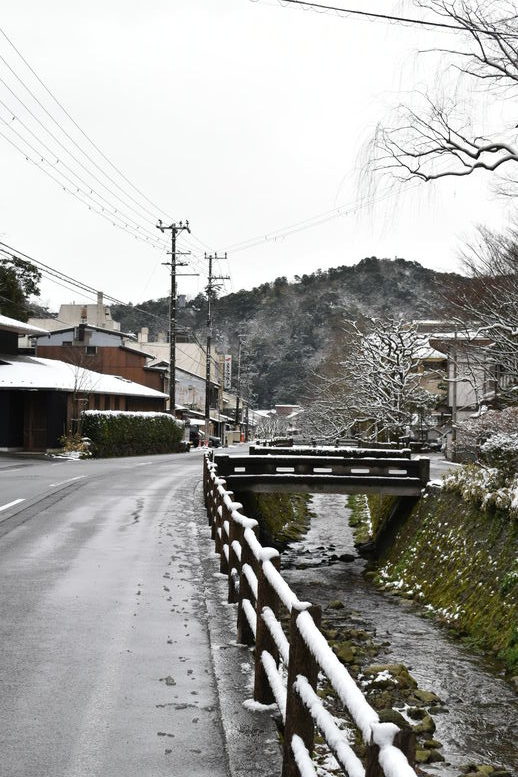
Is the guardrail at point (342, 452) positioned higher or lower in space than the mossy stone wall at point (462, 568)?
higher

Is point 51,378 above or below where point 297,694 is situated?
above

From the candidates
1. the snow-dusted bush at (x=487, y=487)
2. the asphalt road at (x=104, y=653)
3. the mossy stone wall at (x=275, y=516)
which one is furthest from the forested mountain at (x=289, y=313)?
the asphalt road at (x=104, y=653)

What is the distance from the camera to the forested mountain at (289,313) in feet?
479

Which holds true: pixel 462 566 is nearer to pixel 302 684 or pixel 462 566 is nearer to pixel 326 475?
pixel 326 475

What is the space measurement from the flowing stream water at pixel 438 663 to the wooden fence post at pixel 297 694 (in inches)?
157

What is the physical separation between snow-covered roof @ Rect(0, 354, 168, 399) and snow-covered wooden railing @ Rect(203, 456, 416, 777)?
Answer: 112ft

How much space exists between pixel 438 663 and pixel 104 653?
20.2 ft

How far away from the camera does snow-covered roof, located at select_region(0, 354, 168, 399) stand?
131 feet

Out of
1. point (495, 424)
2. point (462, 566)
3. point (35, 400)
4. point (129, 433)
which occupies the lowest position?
point (462, 566)

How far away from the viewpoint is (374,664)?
1098 centimetres

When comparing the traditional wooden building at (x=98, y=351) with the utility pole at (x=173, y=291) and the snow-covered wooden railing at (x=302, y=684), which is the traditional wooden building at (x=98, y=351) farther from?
the snow-covered wooden railing at (x=302, y=684)

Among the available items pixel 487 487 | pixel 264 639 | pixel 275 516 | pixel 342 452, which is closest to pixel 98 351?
pixel 275 516

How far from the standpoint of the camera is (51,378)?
42.1 m

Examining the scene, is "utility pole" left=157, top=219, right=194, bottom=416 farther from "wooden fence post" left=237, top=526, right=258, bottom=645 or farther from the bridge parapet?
"wooden fence post" left=237, top=526, right=258, bottom=645
